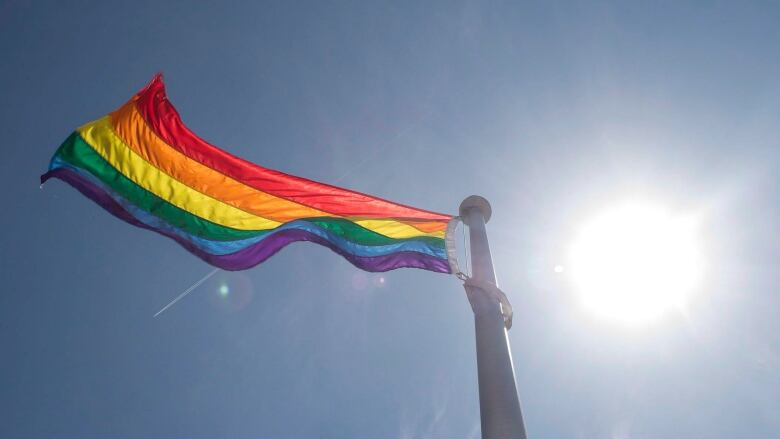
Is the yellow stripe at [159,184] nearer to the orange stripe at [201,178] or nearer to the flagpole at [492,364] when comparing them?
the orange stripe at [201,178]

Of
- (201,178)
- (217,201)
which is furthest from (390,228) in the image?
(201,178)

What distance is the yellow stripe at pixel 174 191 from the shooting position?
9.20m

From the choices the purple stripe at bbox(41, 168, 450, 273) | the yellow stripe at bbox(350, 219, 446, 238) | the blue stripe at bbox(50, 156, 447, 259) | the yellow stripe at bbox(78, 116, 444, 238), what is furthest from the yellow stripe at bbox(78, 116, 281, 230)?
the yellow stripe at bbox(350, 219, 446, 238)

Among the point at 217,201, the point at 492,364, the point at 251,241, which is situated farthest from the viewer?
the point at 217,201

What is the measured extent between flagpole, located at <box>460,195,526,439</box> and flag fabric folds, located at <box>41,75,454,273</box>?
1.88m

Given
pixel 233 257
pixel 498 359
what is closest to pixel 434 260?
pixel 233 257

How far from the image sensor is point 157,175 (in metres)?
9.56

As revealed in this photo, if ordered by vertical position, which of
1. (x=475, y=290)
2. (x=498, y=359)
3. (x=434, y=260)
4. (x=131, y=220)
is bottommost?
(x=498, y=359)

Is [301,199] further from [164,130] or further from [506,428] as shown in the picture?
[506,428]

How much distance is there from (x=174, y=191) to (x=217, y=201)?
2.49 feet

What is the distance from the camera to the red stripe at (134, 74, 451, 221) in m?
9.81

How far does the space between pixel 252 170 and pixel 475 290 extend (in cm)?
552

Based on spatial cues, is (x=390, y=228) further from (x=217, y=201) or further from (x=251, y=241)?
(x=217, y=201)

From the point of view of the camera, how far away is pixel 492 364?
549 centimetres
